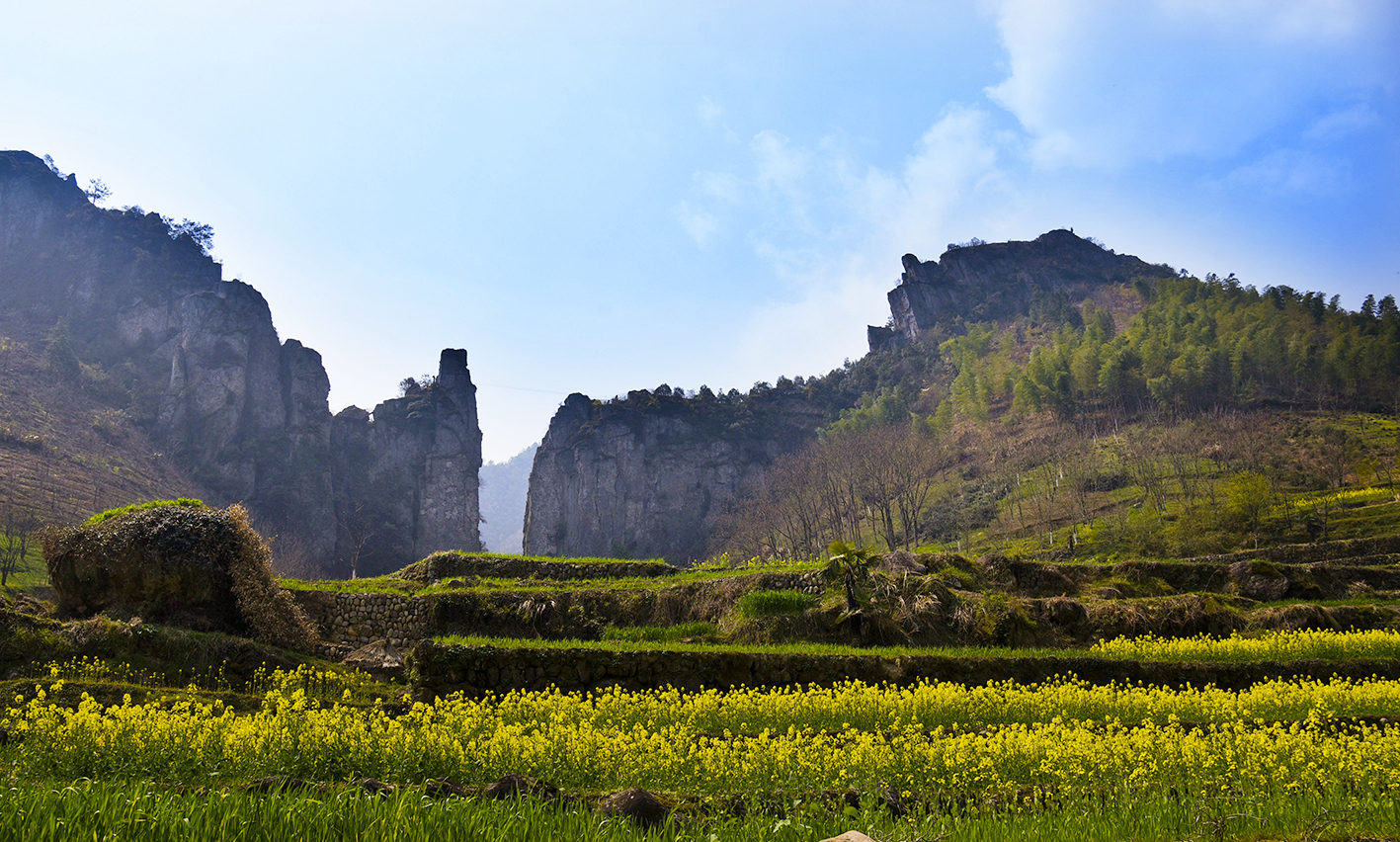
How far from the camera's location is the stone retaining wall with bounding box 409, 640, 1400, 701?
13.7 metres

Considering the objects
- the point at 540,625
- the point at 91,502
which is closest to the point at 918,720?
the point at 540,625

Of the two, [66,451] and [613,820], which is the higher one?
[66,451]

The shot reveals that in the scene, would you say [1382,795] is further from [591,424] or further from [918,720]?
[591,424]

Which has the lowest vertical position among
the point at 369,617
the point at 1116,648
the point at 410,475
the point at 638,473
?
Answer: the point at 1116,648

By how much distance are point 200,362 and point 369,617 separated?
100805 millimetres

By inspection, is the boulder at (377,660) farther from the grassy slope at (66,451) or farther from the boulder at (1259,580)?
the grassy slope at (66,451)

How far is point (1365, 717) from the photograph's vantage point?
36.0 ft

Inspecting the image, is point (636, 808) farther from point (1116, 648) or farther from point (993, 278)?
point (993, 278)

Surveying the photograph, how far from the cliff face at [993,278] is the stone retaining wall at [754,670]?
502ft

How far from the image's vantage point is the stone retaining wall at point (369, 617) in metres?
21.2

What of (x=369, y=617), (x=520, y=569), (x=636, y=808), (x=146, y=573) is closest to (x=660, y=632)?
(x=369, y=617)

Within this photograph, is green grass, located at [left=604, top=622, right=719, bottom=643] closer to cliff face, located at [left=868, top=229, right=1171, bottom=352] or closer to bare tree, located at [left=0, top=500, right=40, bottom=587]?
bare tree, located at [left=0, top=500, right=40, bottom=587]

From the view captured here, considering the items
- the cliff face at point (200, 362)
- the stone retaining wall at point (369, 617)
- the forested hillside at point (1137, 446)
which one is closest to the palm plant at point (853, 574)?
the stone retaining wall at point (369, 617)

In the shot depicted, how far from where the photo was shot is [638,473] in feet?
415
